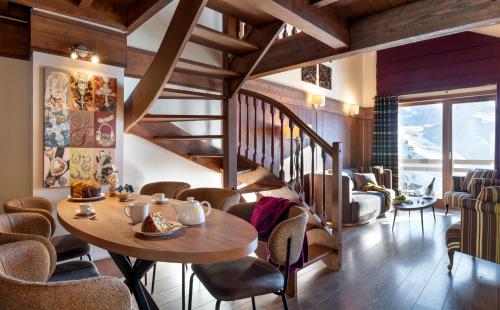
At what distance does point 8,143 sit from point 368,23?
3490mm

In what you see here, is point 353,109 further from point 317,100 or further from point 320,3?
point 320,3

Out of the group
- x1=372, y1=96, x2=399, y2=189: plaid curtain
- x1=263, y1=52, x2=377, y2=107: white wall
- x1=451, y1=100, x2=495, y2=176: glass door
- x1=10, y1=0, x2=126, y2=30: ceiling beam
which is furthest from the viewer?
x1=372, y1=96, x2=399, y2=189: plaid curtain

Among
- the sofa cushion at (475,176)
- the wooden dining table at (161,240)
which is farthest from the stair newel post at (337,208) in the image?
the sofa cushion at (475,176)

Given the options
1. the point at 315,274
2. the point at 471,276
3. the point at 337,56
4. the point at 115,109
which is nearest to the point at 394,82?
the point at 337,56

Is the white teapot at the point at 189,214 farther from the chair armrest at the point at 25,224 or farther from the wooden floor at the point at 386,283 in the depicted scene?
the wooden floor at the point at 386,283

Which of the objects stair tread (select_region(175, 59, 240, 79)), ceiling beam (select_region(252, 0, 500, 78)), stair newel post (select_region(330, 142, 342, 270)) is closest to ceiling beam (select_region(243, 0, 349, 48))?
ceiling beam (select_region(252, 0, 500, 78))

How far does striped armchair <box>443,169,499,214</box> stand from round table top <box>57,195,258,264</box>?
5.23 metres

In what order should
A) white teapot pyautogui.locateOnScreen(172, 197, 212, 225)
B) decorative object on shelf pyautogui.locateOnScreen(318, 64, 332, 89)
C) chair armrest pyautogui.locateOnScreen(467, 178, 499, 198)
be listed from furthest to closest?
decorative object on shelf pyautogui.locateOnScreen(318, 64, 332, 89), chair armrest pyautogui.locateOnScreen(467, 178, 499, 198), white teapot pyautogui.locateOnScreen(172, 197, 212, 225)

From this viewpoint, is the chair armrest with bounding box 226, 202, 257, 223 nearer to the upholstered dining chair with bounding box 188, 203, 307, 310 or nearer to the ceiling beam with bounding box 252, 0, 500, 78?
the upholstered dining chair with bounding box 188, 203, 307, 310

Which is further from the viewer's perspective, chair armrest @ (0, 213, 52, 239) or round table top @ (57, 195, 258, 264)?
chair armrest @ (0, 213, 52, 239)

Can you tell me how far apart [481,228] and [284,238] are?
2.45 meters

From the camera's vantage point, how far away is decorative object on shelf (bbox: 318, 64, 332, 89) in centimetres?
651

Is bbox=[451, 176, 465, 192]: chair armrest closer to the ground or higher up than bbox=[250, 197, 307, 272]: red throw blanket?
closer to the ground

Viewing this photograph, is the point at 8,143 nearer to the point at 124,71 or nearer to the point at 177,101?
the point at 124,71
